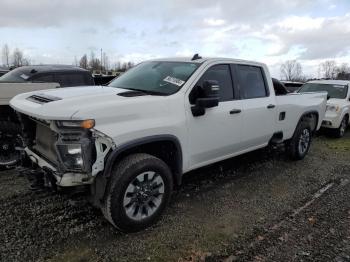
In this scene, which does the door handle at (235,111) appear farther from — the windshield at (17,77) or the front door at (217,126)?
the windshield at (17,77)

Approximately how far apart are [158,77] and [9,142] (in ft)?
8.85

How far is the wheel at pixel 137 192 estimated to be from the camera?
12.1 ft

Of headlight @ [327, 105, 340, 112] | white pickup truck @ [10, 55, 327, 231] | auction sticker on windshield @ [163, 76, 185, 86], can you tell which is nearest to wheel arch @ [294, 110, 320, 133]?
white pickup truck @ [10, 55, 327, 231]

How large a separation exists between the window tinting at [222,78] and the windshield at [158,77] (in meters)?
0.22

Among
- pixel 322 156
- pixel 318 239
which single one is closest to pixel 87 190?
pixel 318 239

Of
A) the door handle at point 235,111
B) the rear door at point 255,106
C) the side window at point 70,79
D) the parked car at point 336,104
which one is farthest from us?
the parked car at point 336,104

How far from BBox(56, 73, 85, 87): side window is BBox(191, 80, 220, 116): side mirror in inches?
175

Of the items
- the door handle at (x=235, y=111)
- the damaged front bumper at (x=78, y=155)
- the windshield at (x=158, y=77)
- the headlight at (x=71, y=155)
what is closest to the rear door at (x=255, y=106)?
the door handle at (x=235, y=111)

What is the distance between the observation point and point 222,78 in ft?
16.7

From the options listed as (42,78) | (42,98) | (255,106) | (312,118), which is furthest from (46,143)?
(312,118)

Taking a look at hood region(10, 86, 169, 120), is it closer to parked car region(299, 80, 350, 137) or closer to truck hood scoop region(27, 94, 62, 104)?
truck hood scoop region(27, 94, 62, 104)

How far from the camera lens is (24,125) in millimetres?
4340

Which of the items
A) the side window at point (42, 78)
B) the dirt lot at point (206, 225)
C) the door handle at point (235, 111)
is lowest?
the dirt lot at point (206, 225)

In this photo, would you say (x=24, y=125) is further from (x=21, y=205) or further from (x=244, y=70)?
(x=244, y=70)
